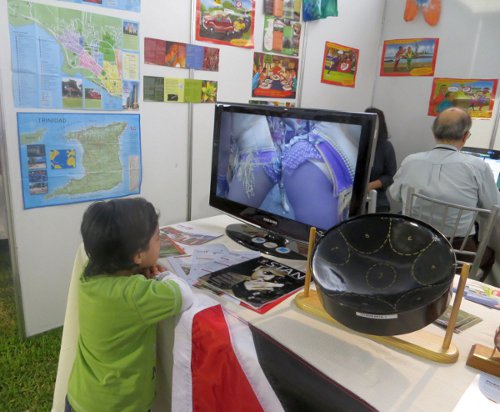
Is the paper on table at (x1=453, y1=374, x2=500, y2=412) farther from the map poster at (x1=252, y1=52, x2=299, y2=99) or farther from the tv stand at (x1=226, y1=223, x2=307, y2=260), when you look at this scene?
the map poster at (x1=252, y1=52, x2=299, y2=99)

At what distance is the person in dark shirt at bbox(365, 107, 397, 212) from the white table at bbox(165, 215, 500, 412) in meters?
1.97

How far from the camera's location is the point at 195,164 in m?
2.39

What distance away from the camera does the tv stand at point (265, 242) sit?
1429mm

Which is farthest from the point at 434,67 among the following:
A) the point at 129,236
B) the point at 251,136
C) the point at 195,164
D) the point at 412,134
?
the point at 129,236

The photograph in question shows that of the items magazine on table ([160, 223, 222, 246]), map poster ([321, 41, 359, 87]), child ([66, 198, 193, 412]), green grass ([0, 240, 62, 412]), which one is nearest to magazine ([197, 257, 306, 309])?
child ([66, 198, 193, 412])

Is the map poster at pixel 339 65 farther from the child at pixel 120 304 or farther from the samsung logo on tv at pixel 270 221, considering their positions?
the child at pixel 120 304

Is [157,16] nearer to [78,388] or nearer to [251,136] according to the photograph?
[251,136]

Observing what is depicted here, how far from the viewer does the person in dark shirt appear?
2.97 meters

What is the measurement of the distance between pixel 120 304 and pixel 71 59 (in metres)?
1.32

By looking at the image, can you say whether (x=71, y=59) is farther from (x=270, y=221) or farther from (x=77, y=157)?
(x=270, y=221)

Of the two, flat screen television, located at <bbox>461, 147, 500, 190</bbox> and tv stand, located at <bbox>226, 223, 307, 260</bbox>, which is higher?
flat screen television, located at <bbox>461, 147, 500, 190</bbox>

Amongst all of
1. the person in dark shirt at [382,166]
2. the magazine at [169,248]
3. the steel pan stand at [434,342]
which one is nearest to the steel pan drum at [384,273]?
the steel pan stand at [434,342]

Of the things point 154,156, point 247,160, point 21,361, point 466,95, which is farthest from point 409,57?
point 21,361

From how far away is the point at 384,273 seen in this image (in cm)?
92
